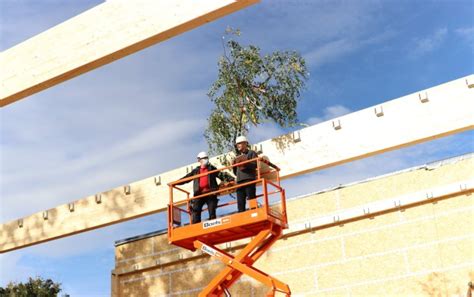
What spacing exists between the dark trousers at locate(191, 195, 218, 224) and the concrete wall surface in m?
3.56

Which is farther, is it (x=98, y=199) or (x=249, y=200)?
(x=98, y=199)

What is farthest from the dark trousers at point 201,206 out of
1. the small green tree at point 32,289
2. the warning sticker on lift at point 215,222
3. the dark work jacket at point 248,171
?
the small green tree at point 32,289

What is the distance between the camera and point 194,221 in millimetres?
9633

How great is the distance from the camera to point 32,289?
27.9 meters

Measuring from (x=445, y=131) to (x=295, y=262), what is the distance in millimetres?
4603

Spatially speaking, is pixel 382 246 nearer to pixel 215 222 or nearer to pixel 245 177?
pixel 245 177

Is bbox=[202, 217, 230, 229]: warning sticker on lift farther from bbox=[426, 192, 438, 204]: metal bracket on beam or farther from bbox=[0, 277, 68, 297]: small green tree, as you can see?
bbox=[0, 277, 68, 297]: small green tree

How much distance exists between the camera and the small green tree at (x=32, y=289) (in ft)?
90.8

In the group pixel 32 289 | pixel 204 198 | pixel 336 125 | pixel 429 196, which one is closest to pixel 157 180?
pixel 204 198

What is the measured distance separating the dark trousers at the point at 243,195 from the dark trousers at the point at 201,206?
0.58m

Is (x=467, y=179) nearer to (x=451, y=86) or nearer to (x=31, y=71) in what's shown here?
(x=451, y=86)

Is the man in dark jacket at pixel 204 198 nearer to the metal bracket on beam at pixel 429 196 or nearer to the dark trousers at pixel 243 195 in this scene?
the dark trousers at pixel 243 195

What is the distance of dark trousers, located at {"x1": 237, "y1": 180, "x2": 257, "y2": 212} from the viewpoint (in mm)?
9203

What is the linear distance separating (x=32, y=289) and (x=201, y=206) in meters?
21.2
